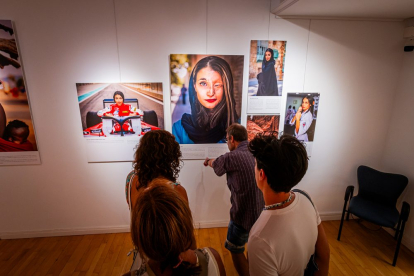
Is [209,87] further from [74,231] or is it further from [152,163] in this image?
[74,231]

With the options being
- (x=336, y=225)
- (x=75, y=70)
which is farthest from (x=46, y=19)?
(x=336, y=225)

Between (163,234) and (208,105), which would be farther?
(208,105)

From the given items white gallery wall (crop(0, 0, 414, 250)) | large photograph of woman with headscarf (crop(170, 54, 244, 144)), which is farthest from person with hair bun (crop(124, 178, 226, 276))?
white gallery wall (crop(0, 0, 414, 250))

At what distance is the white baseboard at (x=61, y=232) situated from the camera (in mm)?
3006

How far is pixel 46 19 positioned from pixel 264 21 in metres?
2.54

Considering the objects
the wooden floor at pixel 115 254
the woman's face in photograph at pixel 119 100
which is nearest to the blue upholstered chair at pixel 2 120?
the woman's face in photograph at pixel 119 100

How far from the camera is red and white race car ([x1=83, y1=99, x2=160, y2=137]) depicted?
8.71 ft

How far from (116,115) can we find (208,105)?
1196 millimetres

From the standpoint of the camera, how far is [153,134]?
68.3 inches

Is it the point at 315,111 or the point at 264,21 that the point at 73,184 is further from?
the point at 315,111

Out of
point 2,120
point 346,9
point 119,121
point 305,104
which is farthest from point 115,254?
point 346,9

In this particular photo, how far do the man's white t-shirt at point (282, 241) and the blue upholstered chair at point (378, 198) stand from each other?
2235mm

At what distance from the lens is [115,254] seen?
2.74 m

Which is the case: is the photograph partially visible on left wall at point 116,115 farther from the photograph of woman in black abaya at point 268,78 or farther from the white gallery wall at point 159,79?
the photograph of woman in black abaya at point 268,78
